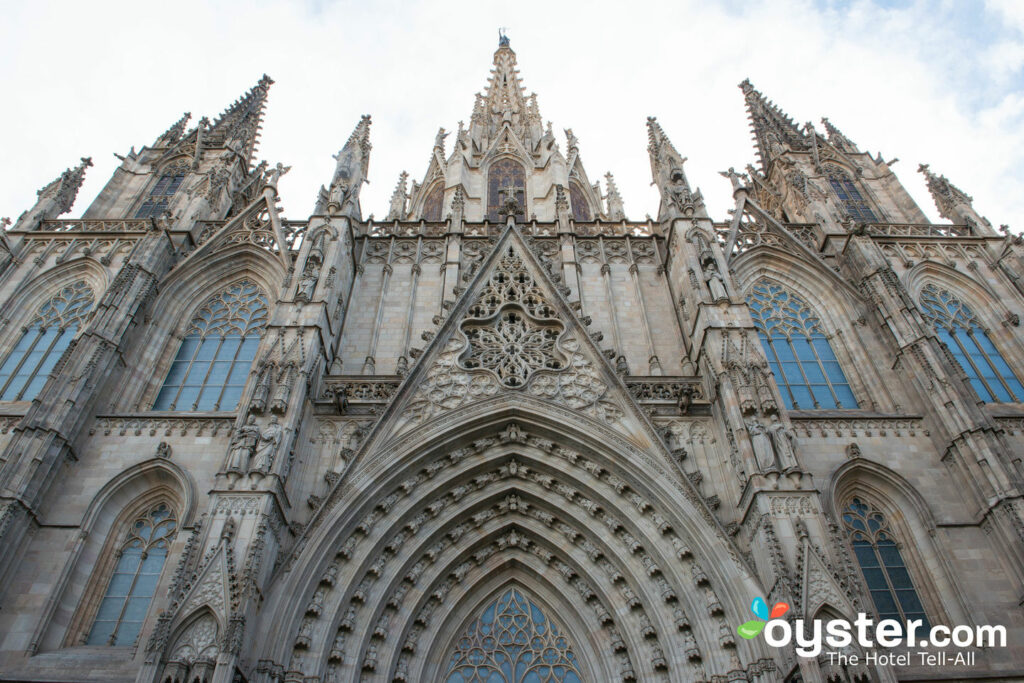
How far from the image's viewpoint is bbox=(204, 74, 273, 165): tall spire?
2567 centimetres

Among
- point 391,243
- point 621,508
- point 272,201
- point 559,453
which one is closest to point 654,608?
point 621,508

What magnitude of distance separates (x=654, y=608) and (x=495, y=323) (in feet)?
22.1

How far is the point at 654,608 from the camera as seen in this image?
1134cm

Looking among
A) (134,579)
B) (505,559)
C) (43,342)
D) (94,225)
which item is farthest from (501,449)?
(94,225)

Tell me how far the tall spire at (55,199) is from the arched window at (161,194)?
1904 millimetres

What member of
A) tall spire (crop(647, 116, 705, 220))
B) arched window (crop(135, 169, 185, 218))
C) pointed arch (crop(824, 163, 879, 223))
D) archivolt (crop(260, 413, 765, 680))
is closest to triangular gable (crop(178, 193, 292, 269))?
arched window (crop(135, 169, 185, 218))

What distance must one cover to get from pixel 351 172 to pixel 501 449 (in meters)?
9.91

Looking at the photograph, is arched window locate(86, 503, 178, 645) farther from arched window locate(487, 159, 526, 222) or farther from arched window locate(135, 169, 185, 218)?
arched window locate(487, 159, 526, 222)

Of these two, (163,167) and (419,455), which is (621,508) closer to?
(419,455)

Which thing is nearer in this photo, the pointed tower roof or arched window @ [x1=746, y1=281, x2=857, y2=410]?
arched window @ [x1=746, y1=281, x2=857, y2=410]

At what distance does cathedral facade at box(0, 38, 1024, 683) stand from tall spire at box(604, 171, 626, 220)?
349 inches

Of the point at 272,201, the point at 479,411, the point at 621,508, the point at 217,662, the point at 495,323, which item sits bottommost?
the point at 217,662

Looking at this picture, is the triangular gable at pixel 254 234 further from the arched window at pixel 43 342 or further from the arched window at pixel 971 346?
the arched window at pixel 971 346

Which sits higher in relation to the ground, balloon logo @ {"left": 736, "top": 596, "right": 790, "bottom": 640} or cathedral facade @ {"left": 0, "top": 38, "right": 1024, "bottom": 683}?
cathedral facade @ {"left": 0, "top": 38, "right": 1024, "bottom": 683}
